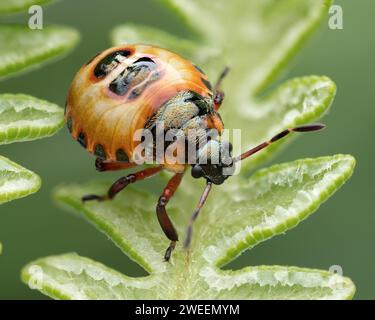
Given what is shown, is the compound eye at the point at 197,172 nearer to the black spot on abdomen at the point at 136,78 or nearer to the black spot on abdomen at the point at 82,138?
the black spot on abdomen at the point at 136,78

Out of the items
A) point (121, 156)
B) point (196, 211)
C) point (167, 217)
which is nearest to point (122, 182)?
point (121, 156)

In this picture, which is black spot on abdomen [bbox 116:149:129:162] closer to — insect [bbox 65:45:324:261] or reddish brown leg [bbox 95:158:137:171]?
insect [bbox 65:45:324:261]

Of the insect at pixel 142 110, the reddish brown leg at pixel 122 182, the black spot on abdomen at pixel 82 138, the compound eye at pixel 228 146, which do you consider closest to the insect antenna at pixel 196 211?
the insect at pixel 142 110

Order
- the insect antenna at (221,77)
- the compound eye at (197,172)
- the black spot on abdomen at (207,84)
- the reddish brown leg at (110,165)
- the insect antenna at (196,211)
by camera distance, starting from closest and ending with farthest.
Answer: the insect antenna at (196,211)
the compound eye at (197,172)
the black spot on abdomen at (207,84)
the reddish brown leg at (110,165)
the insect antenna at (221,77)

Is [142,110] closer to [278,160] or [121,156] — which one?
[121,156]

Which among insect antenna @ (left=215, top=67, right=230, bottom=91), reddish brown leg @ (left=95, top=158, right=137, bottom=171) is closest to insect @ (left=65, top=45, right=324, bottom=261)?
reddish brown leg @ (left=95, top=158, right=137, bottom=171)
